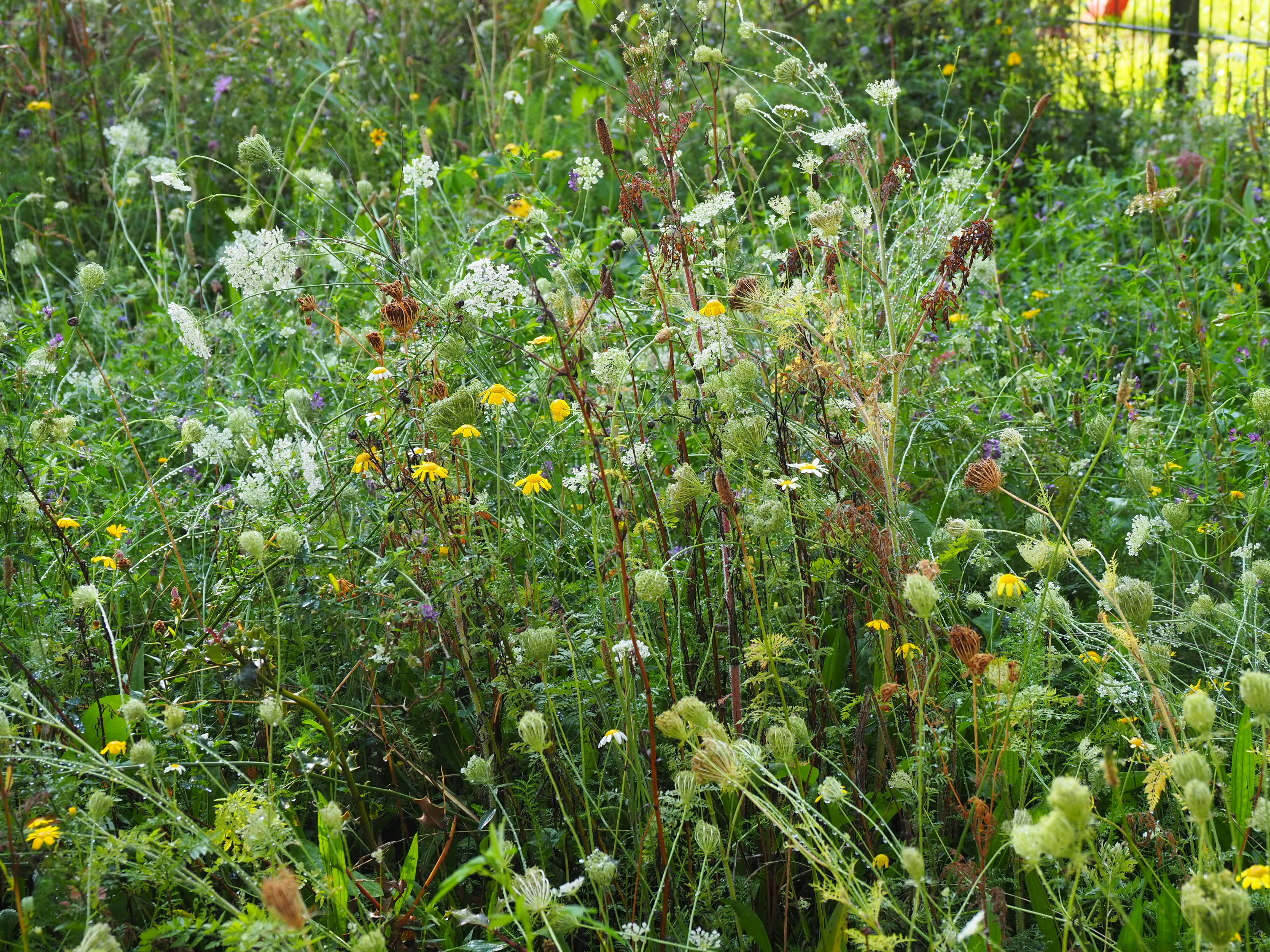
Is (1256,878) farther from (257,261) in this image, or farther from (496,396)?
(257,261)

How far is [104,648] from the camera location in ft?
5.71

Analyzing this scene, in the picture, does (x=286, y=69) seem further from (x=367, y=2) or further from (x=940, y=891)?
(x=940, y=891)

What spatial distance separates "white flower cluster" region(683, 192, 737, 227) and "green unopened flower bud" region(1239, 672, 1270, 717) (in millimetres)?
1023

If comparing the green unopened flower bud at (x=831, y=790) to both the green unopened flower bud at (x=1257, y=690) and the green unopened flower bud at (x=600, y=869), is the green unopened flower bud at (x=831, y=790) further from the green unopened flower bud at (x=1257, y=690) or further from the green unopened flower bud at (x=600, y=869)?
the green unopened flower bud at (x=1257, y=690)

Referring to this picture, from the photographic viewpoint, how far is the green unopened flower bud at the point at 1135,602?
4.25ft

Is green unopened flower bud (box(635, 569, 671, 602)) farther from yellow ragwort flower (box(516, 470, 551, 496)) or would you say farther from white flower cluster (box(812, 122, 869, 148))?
white flower cluster (box(812, 122, 869, 148))

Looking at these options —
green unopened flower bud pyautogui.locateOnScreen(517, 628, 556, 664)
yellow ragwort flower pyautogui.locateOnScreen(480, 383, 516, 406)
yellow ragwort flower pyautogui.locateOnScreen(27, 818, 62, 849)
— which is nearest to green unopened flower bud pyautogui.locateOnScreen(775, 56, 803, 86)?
yellow ragwort flower pyautogui.locateOnScreen(480, 383, 516, 406)

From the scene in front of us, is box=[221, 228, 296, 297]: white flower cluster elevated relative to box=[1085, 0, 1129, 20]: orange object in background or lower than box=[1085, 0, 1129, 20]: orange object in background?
lower

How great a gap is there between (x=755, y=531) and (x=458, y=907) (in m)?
0.63

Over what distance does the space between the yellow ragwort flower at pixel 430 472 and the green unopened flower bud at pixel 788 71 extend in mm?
907

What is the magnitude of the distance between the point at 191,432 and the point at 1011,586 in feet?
4.31

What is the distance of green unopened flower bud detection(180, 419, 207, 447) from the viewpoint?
1765 millimetres

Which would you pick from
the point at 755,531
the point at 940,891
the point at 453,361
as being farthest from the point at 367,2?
the point at 940,891

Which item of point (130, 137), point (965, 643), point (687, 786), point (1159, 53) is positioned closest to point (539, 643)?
point (687, 786)
